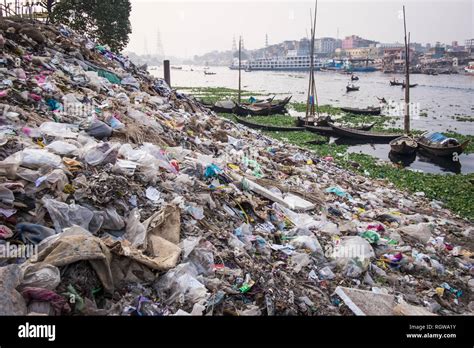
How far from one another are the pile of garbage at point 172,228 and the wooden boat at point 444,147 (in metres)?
6.26

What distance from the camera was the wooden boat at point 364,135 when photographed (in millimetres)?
15312

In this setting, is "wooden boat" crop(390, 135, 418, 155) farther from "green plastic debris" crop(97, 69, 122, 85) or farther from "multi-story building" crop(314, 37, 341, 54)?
"multi-story building" crop(314, 37, 341, 54)

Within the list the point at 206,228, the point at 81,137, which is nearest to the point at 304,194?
the point at 206,228

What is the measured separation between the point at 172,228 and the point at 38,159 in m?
1.51

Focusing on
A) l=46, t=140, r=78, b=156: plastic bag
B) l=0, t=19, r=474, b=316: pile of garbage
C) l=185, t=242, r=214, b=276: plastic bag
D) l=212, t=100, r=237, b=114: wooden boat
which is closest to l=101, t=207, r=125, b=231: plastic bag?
l=0, t=19, r=474, b=316: pile of garbage

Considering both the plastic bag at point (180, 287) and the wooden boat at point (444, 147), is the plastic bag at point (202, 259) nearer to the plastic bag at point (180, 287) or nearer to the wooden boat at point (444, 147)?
the plastic bag at point (180, 287)

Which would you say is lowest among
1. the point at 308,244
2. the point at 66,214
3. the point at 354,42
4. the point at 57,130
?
the point at 308,244

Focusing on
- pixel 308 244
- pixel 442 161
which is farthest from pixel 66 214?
pixel 442 161

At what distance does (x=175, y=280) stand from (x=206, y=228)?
1.07 metres

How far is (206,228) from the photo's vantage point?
4.03 metres

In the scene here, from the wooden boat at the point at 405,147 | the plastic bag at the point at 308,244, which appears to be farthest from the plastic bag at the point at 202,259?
the wooden boat at the point at 405,147

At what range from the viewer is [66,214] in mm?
3205

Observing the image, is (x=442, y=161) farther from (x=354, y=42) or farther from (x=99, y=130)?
(x=354, y=42)

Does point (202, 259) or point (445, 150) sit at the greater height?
point (445, 150)
